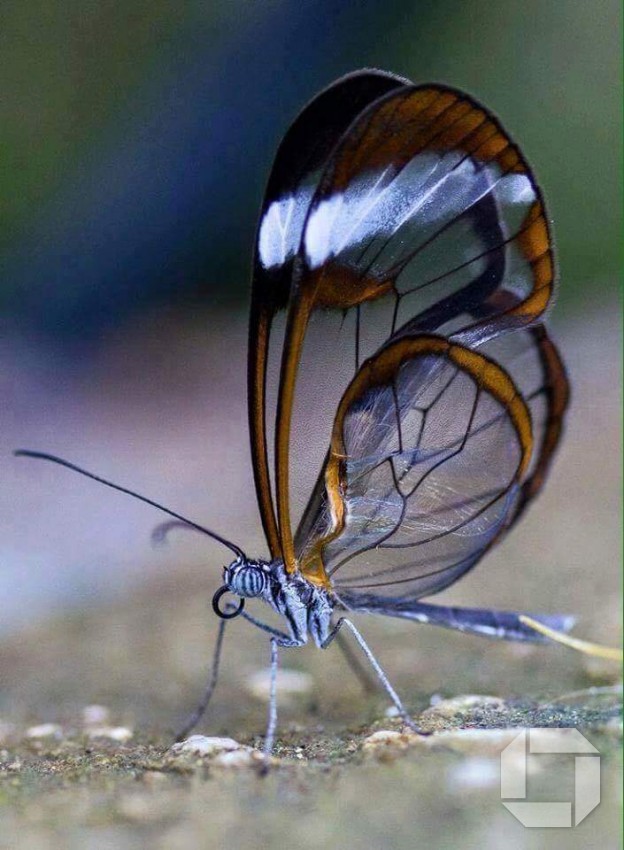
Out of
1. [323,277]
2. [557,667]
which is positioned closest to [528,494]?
[557,667]

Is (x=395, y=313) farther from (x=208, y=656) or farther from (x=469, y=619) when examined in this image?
(x=208, y=656)

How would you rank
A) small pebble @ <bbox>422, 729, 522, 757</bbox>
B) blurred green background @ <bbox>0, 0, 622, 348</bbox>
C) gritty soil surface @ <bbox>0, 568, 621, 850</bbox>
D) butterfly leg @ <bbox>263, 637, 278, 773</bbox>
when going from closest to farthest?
gritty soil surface @ <bbox>0, 568, 621, 850</bbox> → small pebble @ <bbox>422, 729, 522, 757</bbox> → butterfly leg @ <bbox>263, 637, 278, 773</bbox> → blurred green background @ <bbox>0, 0, 622, 348</bbox>

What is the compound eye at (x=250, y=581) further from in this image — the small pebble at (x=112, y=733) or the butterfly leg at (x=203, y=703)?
the small pebble at (x=112, y=733)

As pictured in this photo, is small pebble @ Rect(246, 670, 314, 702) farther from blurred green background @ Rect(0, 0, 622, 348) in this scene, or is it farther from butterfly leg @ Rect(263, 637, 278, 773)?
blurred green background @ Rect(0, 0, 622, 348)

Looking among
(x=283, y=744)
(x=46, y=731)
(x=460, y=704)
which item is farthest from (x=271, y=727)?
(x=46, y=731)

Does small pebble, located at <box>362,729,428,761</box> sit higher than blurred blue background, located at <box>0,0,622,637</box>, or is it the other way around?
blurred blue background, located at <box>0,0,622,637</box>

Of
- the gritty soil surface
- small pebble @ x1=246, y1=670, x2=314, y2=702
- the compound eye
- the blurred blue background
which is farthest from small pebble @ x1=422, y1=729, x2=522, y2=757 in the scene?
the blurred blue background

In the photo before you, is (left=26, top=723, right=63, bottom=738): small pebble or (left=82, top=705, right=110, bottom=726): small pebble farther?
(left=82, top=705, right=110, bottom=726): small pebble

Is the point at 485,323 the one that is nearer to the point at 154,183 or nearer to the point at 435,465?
the point at 435,465
